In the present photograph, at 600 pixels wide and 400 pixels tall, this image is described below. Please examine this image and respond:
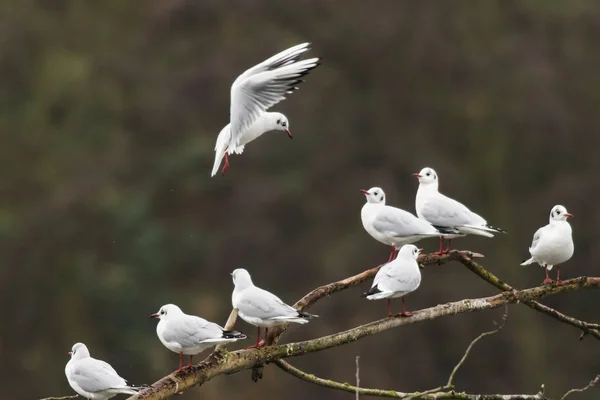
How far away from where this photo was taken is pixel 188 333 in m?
8.02

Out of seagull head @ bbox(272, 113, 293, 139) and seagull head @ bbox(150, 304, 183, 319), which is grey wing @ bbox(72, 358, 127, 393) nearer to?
seagull head @ bbox(150, 304, 183, 319)

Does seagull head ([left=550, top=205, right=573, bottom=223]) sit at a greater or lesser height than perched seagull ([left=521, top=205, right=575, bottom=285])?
greater

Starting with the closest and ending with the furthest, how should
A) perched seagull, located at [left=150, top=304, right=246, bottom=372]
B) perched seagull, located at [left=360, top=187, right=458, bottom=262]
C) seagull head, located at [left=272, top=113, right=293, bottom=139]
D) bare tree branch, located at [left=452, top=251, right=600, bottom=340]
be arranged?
perched seagull, located at [left=150, top=304, right=246, bottom=372] < bare tree branch, located at [left=452, top=251, right=600, bottom=340] < perched seagull, located at [left=360, top=187, right=458, bottom=262] < seagull head, located at [left=272, top=113, right=293, bottom=139]

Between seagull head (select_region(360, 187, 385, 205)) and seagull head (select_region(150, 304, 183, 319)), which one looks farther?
seagull head (select_region(360, 187, 385, 205))

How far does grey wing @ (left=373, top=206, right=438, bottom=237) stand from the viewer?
9094 mm

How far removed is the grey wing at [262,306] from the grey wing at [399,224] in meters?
1.29

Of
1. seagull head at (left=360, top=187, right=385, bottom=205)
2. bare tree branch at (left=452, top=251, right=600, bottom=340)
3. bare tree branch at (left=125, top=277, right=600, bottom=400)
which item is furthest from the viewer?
seagull head at (left=360, top=187, right=385, bottom=205)

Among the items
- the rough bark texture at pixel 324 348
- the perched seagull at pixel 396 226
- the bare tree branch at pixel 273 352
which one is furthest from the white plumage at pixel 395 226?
the bare tree branch at pixel 273 352

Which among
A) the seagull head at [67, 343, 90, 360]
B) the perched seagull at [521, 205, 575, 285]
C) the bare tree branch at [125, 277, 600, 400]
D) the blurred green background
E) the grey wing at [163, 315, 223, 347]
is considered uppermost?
the blurred green background

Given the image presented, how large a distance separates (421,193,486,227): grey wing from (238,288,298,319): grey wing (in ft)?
5.58

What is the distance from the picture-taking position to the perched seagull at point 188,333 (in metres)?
7.84

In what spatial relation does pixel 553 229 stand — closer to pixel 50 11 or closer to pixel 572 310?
pixel 572 310

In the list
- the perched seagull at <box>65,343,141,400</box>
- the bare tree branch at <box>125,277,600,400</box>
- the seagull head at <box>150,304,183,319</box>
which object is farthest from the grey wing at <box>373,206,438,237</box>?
the perched seagull at <box>65,343,141,400</box>

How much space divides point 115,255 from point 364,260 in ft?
13.9
